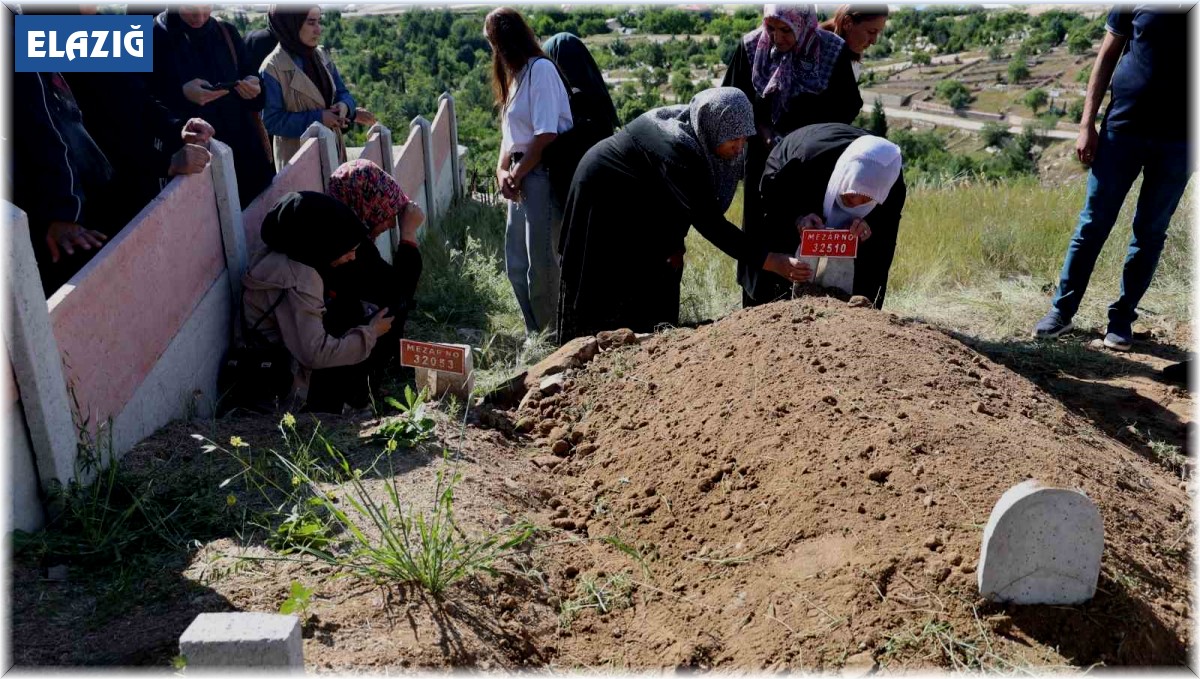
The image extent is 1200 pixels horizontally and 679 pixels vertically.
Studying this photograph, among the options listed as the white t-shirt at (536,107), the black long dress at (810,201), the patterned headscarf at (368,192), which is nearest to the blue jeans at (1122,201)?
the black long dress at (810,201)

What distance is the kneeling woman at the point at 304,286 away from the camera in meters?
3.96

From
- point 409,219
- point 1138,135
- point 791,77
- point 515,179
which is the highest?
point 791,77

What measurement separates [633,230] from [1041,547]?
8.37 feet

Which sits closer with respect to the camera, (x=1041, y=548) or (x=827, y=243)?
(x=1041, y=548)

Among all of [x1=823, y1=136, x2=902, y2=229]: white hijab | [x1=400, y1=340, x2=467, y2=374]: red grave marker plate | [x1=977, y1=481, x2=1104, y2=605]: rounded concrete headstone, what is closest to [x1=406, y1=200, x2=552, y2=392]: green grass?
[x1=400, y1=340, x2=467, y2=374]: red grave marker plate

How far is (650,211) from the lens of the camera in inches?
176

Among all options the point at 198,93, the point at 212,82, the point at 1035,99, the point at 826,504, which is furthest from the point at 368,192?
the point at 1035,99

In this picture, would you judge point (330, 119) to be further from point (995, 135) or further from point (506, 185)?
point (995, 135)

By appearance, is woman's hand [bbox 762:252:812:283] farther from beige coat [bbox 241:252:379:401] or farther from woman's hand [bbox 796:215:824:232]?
beige coat [bbox 241:252:379:401]

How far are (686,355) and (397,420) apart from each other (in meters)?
1.16

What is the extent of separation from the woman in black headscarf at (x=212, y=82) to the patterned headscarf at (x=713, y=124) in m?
2.34

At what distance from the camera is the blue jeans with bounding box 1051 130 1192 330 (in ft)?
15.7

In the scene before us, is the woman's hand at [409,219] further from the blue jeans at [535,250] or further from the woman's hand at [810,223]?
the woman's hand at [810,223]

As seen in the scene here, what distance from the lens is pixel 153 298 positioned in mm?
3637
